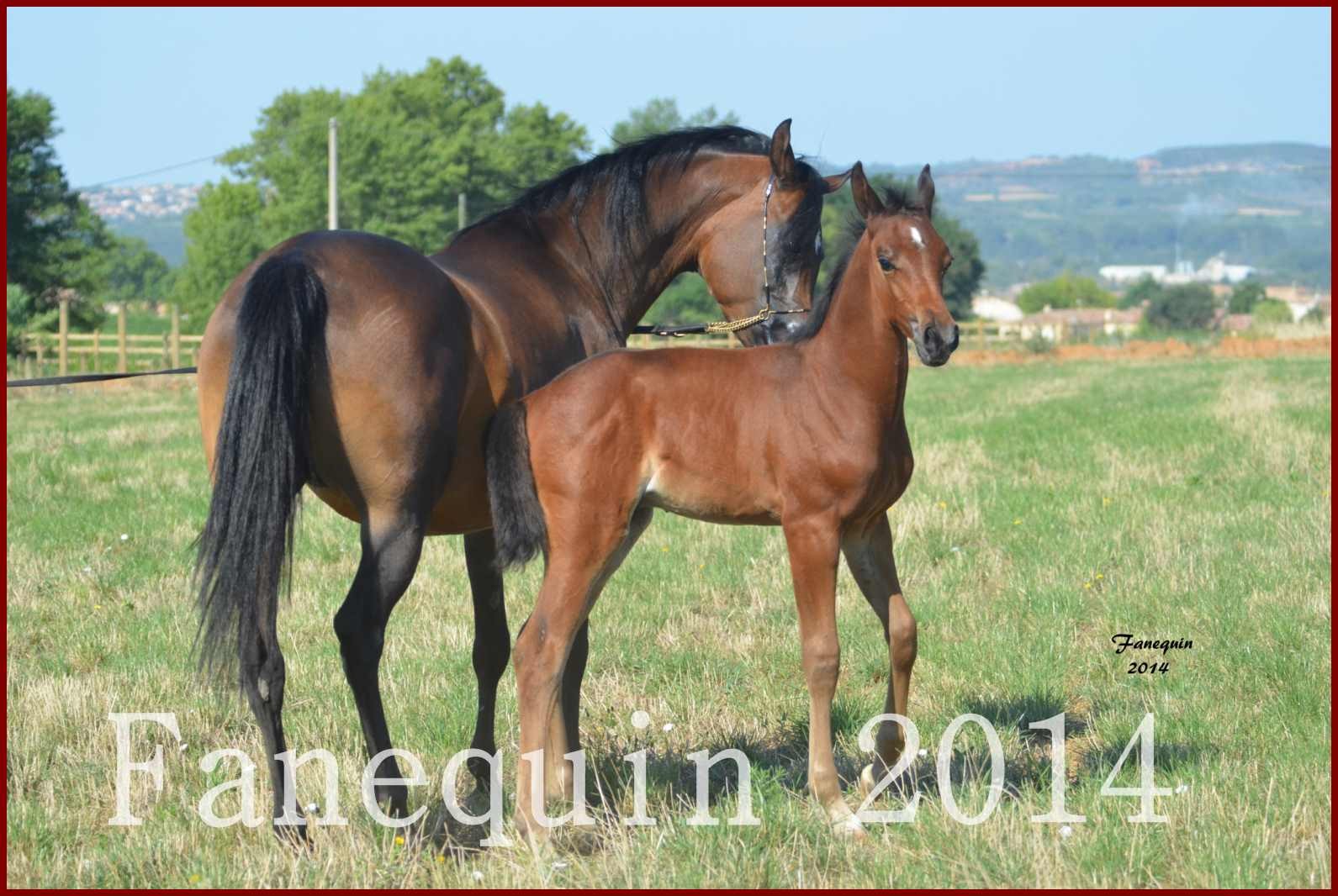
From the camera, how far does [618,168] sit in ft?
18.5

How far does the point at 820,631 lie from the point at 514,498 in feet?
3.54

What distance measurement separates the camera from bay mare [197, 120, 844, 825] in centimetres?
418

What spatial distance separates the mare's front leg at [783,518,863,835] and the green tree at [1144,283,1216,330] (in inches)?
3569

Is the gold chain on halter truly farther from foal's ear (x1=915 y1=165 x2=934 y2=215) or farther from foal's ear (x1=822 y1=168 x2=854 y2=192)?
foal's ear (x1=915 y1=165 x2=934 y2=215)

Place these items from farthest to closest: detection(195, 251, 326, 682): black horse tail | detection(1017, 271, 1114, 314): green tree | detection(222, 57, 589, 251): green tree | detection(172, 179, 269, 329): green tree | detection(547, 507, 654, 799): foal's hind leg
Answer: detection(1017, 271, 1114, 314): green tree → detection(172, 179, 269, 329): green tree → detection(222, 57, 589, 251): green tree → detection(547, 507, 654, 799): foal's hind leg → detection(195, 251, 326, 682): black horse tail

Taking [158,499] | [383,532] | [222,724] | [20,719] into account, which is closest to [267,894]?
[383,532]

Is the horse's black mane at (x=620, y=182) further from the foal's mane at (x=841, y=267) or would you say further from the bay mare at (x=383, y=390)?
the foal's mane at (x=841, y=267)

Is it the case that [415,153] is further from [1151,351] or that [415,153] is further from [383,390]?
[383,390]

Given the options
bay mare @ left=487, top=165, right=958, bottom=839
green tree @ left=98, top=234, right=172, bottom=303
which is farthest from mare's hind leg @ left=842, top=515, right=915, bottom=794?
green tree @ left=98, top=234, right=172, bottom=303

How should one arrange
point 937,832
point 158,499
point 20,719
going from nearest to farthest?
point 937,832 < point 20,719 < point 158,499

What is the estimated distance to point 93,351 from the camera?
34938 mm

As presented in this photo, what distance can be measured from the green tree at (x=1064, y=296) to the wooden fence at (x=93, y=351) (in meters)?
126

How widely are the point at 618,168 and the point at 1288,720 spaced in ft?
11.1

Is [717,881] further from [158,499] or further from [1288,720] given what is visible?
[158,499]
